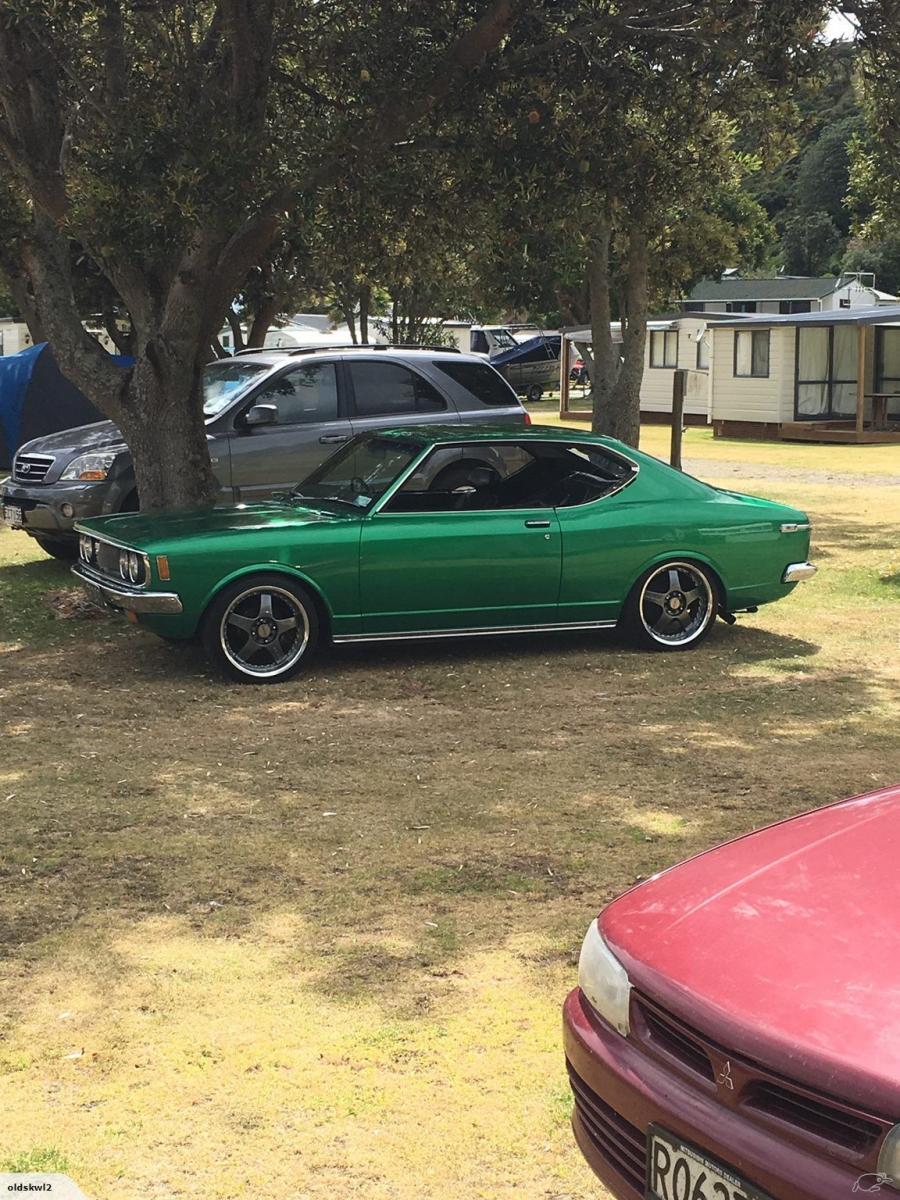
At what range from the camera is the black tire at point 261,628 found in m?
8.29

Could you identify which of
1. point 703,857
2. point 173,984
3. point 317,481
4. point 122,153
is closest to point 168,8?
point 122,153

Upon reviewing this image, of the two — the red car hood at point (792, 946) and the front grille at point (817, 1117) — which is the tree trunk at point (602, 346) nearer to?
the red car hood at point (792, 946)

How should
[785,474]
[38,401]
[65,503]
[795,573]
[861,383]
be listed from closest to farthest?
[795,573], [65,503], [38,401], [785,474], [861,383]

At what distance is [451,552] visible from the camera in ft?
28.3

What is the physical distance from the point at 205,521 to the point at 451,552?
1490mm

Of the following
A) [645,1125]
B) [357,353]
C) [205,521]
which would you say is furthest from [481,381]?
[645,1125]

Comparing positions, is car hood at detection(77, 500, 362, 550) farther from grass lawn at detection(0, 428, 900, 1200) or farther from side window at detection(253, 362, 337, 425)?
side window at detection(253, 362, 337, 425)

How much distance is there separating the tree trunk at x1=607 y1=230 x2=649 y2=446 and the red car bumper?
14362mm

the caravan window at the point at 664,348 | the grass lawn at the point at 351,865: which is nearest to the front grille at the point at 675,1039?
the grass lawn at the point at 351,865

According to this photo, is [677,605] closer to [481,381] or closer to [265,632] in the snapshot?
[265,632]

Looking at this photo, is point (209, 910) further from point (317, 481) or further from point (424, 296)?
point (424, 296)

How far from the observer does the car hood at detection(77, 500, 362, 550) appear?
839 centimetres

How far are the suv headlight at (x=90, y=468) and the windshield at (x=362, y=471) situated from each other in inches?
121

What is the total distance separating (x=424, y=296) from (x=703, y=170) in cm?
3417
